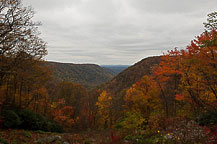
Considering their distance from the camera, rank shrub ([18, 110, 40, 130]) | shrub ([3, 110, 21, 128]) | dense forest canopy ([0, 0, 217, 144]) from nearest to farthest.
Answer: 1. dense forest canopy ([0, 0, 217, 144])
2. shrub ([3, 110, 21, 128])
3. shrub ([18, 110, 40, 130])

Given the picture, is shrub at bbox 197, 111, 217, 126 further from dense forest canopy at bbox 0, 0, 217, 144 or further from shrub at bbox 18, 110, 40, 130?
shrub at bbox 18, 110, 40, 130

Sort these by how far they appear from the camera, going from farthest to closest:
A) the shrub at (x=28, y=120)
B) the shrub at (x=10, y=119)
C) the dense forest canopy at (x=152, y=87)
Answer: the shrub at (x=28, y=120) → the shrub at (x=10, y=119) → the dense forest canopy at (x=152, y=87)

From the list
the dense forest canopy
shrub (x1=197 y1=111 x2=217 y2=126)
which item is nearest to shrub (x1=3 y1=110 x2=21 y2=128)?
the dense forest canopy

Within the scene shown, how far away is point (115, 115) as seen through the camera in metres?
30.9

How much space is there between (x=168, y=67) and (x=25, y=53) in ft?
38.8

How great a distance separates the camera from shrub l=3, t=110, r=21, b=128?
41.1 ft

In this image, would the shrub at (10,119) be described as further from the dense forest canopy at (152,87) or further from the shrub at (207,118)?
the shrub at (207,118)

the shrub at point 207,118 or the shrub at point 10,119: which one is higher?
the shrub at point 207,118

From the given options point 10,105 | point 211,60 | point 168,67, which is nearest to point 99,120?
point 10,105

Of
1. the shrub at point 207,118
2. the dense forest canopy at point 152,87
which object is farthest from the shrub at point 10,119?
the shrub at point 207,118

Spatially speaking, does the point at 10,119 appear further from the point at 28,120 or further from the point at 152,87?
the point at 152,87

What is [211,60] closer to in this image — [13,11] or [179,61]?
[179,61]

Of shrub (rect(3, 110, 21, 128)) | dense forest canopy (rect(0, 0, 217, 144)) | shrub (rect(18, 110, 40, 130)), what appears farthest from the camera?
shrub (rect(18, 110, 40, 130))

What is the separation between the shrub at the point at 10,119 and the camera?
1253 centimetres
